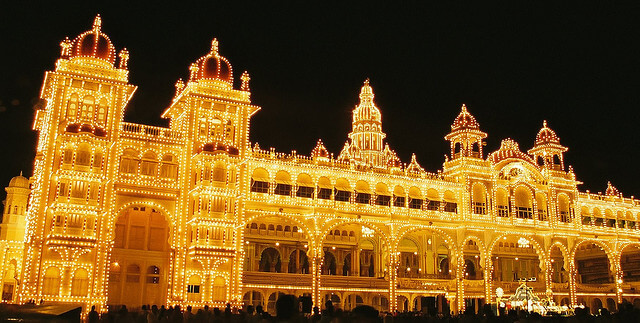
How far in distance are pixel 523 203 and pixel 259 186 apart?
24.3m

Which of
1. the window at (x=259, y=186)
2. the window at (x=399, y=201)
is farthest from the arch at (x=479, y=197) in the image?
the window at (x=259, y=186)

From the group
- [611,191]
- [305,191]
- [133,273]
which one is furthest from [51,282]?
[611,191]

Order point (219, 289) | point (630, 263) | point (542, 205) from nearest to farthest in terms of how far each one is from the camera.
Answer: point (219, 289)
point (542, 205)
point (630, 263)

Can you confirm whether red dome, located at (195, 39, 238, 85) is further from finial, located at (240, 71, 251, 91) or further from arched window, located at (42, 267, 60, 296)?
arched window, located at (42, 267, 60, 296)

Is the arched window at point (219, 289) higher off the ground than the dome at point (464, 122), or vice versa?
the dome at point (464, 122)

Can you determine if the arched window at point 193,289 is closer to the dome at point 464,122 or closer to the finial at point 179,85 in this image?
the finial at point 179,85

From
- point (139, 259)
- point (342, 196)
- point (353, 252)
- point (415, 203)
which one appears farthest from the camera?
point (353, 252)

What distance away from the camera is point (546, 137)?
2242 inches

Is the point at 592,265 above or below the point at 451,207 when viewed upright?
below

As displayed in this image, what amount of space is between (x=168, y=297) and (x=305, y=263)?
48.3 feet

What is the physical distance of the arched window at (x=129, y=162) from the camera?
39.2 metres

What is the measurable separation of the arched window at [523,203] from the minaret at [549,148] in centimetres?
385

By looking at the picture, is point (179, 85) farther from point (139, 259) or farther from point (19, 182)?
point (19, 182)

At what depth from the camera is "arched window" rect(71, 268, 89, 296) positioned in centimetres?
3478
